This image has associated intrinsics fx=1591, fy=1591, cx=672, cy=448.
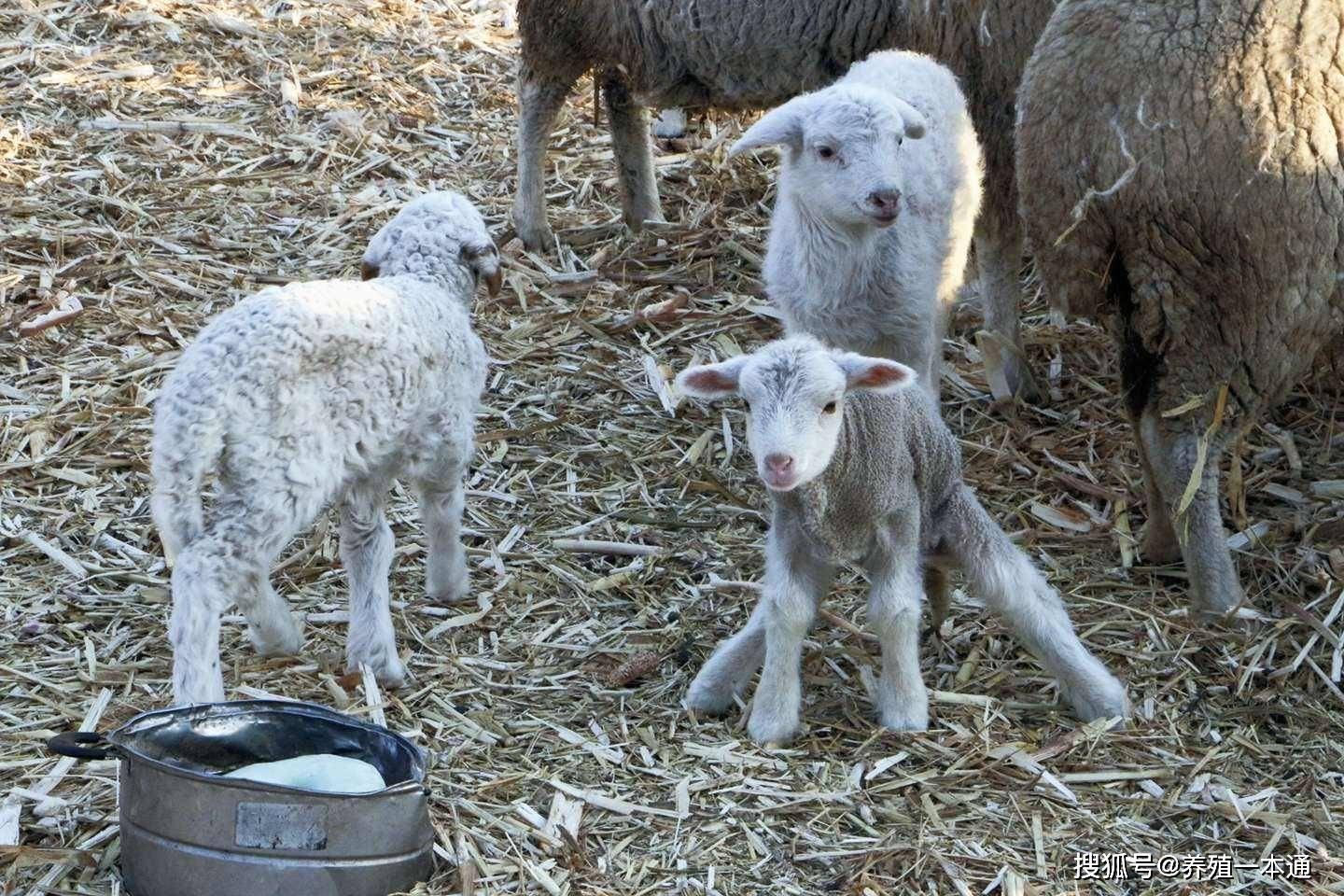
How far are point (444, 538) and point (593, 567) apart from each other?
57cm

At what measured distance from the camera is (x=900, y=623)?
4082mm

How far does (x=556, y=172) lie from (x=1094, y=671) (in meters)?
4.72

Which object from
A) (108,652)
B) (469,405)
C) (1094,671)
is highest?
(469,405)

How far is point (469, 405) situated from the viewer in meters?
4.74

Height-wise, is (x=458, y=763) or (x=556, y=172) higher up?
(x=556, y=172)

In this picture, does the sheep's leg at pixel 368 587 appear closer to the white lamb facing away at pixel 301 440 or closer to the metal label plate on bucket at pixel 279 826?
the white lamb facing away at pixel 301 440

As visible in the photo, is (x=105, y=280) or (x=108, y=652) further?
(x=105, y=280)

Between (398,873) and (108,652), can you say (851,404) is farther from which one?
(108,652)

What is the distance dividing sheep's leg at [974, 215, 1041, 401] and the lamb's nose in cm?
135

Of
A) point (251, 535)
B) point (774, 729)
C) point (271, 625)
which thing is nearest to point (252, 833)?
point (251, 535)

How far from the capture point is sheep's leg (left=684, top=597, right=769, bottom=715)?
4352 mm

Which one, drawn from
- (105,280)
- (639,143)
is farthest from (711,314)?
(105,280)

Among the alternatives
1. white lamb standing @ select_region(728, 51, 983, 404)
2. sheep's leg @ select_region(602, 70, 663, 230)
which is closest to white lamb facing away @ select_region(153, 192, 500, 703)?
white lamb standing @ select_region(728, 51, 983, 404)

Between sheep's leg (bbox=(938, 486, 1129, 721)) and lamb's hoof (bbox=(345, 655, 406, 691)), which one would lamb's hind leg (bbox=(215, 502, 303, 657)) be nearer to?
lamb's hoof (bbox=(345, 655, 406, 691))
